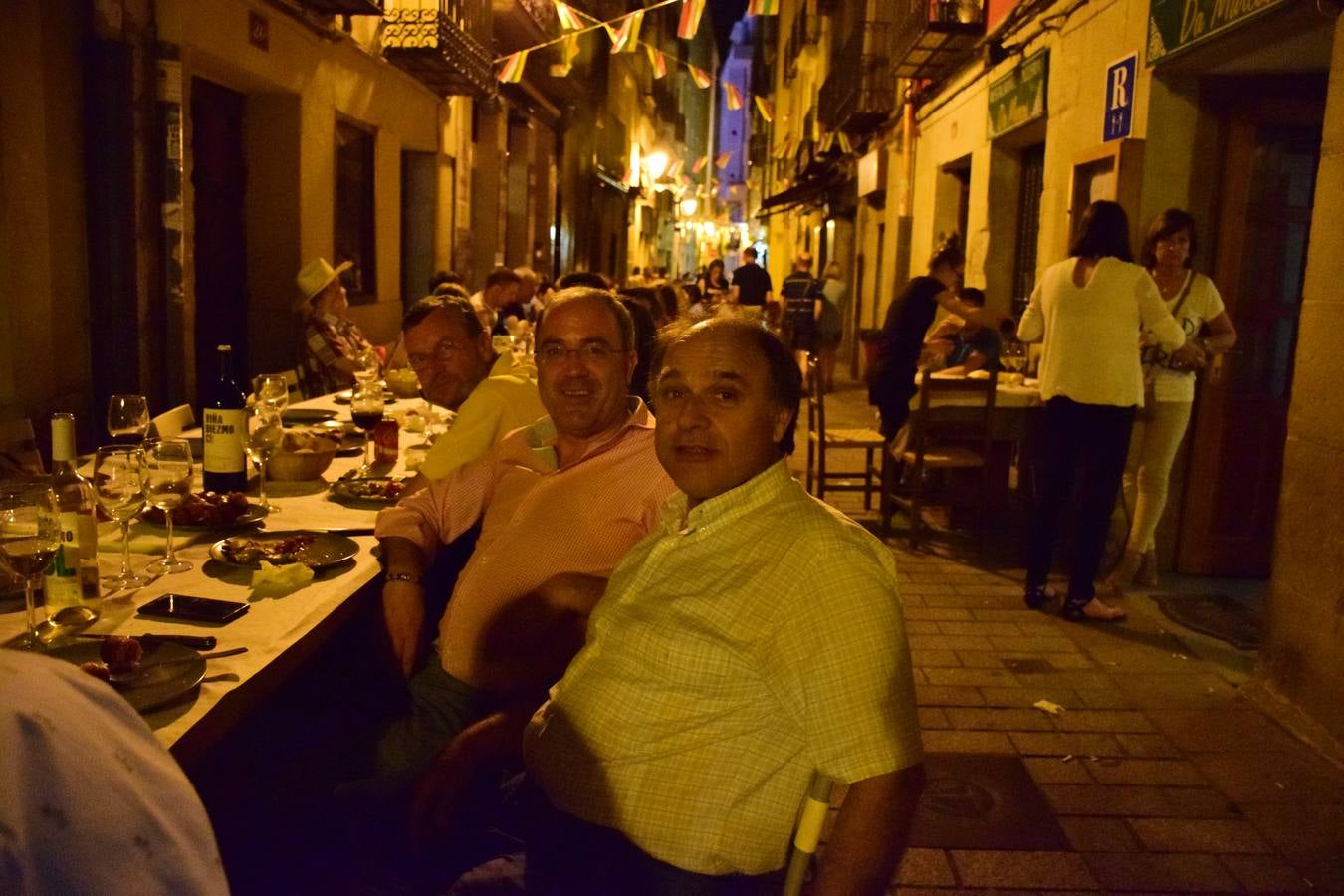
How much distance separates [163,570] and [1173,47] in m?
5.50

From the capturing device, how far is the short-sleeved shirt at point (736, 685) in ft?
5.06

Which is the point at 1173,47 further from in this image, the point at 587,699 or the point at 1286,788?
the point at 587,699

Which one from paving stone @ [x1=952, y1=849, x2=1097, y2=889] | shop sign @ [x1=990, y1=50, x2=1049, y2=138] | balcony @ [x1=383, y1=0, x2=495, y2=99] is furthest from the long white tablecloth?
A: balcony @ [x1=383, y1=0, x2=495, y2=99]

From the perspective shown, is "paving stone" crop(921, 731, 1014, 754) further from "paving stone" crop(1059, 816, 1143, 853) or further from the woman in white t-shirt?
the woman in white t-shirt

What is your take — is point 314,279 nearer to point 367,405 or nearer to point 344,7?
point 344,7

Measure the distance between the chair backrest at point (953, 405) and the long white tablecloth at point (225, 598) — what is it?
4.10 m

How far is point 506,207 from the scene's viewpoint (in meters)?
16.2

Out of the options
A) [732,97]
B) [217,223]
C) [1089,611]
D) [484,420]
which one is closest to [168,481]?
[484,420]

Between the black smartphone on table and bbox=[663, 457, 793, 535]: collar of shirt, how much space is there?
0.96m

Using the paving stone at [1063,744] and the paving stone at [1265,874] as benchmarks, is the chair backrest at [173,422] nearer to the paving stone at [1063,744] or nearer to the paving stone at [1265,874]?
the paving stone at [1063,744]

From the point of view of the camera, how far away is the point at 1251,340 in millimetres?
5922

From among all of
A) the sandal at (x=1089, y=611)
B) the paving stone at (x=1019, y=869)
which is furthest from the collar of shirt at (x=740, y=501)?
the sandal at (x=1089, y=611)

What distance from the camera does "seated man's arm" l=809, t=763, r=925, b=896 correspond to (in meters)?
1.52

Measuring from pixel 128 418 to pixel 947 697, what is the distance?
3.17m
